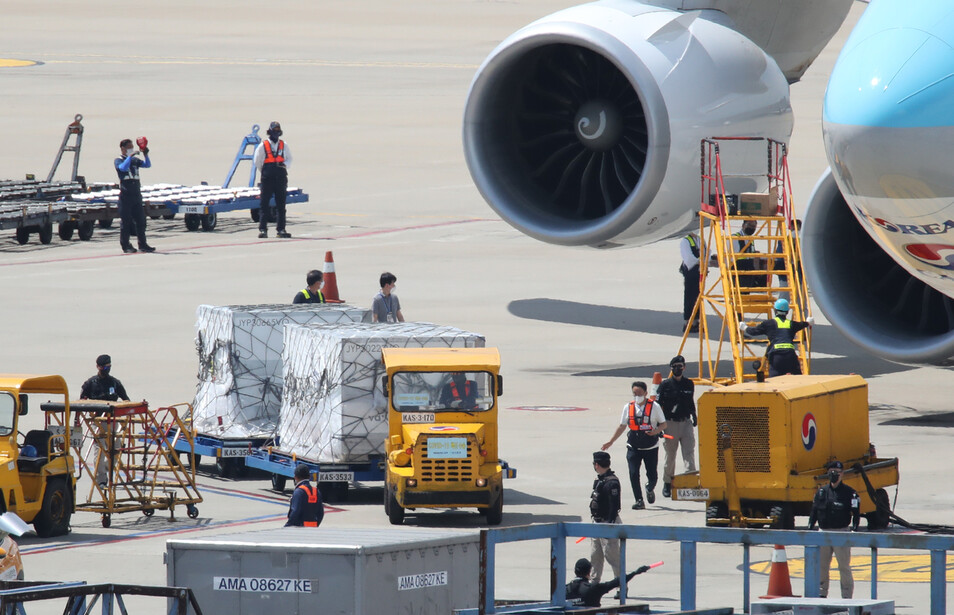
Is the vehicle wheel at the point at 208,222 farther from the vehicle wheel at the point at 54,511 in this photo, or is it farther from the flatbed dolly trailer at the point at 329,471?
the vehicle wheel at the point at 54,511

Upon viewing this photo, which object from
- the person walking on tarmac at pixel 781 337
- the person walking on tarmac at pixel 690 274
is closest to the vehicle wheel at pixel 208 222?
the person walking on tarmac at pixel 690 274

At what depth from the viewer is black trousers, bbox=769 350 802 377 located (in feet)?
63.7

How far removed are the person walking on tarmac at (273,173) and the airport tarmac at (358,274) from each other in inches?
27.6

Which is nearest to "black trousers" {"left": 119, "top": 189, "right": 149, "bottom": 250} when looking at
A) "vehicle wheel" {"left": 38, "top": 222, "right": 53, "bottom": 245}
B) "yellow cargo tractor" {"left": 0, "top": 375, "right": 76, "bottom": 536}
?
"vehicle wheel" {"left": 38, "top": 222, "right": 53, "bottom": 245}

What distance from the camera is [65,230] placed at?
1478 inches

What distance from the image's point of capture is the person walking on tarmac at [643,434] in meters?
17.5

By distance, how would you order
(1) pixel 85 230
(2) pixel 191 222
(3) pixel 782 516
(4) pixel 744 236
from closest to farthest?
(3) pixel 782 516
(4) pixel 744 236
(1) pixel 85 230
(2) pixel 191 222

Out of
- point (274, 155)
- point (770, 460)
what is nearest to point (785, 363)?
point (770, 460)

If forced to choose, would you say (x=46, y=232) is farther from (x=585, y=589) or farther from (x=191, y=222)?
(x=585, y=589)

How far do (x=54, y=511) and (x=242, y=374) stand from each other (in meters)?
3.66

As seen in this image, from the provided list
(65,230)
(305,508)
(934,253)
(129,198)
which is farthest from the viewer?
(65,230)

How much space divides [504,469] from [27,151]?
35.0 m

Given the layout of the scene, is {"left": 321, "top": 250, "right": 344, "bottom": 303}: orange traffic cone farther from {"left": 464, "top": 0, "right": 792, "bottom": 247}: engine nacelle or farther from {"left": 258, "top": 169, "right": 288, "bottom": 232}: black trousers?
{"left": 258, "top": 169, "right": 288, "bottom": 232}: black trousers

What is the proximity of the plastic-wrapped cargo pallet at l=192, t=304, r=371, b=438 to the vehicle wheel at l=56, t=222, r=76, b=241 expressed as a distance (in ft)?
60.1
